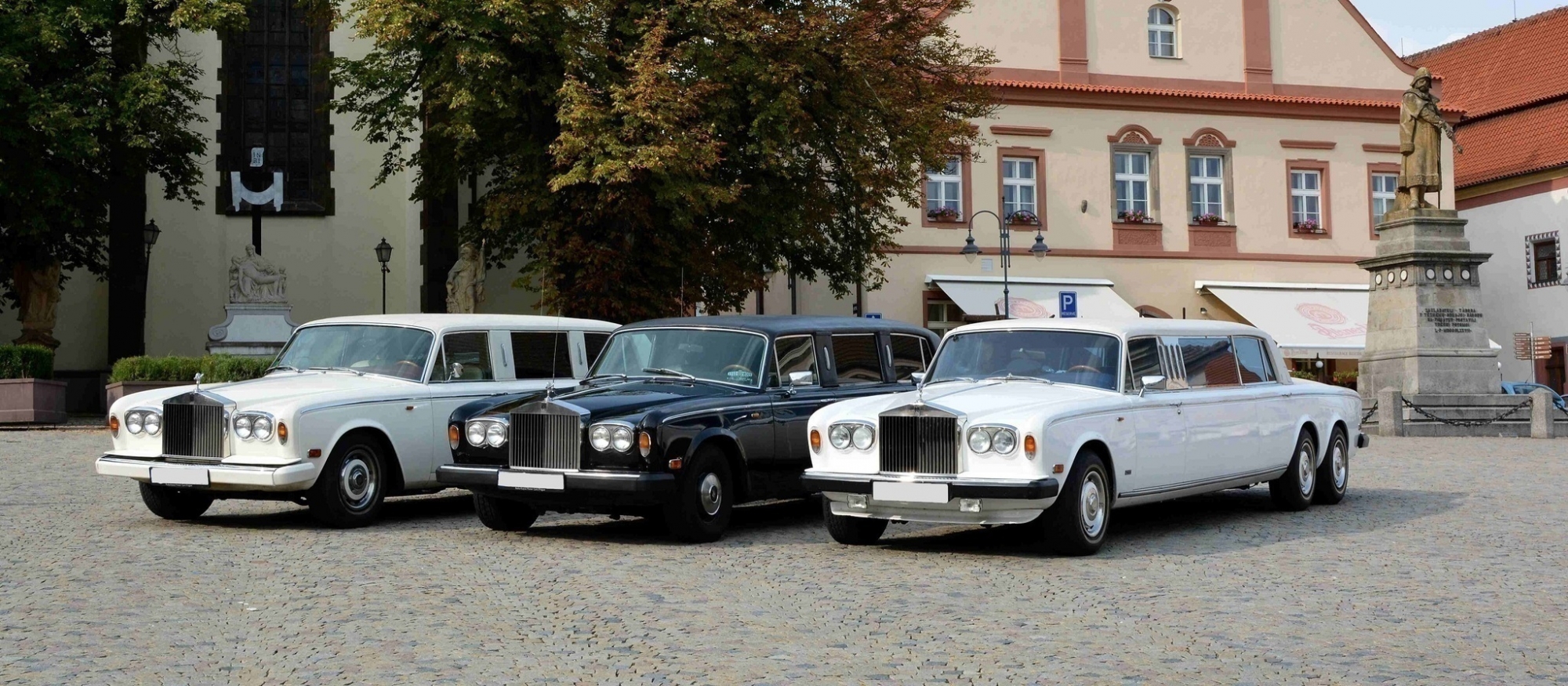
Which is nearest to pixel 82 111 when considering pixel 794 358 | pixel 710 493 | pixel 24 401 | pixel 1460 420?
pixel 24 401

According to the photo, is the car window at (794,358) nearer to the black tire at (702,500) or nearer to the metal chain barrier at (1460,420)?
the black tire at (702,500)

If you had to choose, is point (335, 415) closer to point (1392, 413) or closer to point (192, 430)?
point (192, 430)

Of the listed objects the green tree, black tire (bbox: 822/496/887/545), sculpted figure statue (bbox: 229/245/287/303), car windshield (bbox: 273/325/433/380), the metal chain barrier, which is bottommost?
black tire (bbox: 822/496/887/545)

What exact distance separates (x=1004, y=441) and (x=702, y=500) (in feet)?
7.73

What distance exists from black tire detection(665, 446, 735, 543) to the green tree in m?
Result: 21.9

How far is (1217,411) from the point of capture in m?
11.8

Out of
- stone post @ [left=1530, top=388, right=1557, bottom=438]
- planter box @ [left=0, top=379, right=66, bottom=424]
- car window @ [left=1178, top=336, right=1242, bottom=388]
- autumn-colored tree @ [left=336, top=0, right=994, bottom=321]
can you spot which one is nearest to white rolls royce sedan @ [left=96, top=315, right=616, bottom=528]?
→ car window @ [left=1178, top=336, right=1242, bottom=388]

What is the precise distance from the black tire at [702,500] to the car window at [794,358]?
0.95 metres

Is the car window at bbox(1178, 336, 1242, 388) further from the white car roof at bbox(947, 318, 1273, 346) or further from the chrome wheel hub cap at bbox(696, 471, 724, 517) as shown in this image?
the chrome wheel hub cap at bbox(696, 471, 724, 517)

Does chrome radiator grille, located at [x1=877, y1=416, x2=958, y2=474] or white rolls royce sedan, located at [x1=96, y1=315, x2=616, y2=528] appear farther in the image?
white rolls royce sedan, located at [x1=96, y1=315, x2=616, y2=528]

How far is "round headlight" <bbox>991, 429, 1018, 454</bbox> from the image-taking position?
9.82 metres

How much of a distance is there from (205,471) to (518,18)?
13.6 metres

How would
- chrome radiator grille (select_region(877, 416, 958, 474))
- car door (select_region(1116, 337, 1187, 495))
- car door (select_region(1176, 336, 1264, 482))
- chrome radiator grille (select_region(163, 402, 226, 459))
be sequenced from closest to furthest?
chrome radiator grille (select_region(877, 416, 958, 474)), car door (select_region(1116, 337, 1187, 495)), car door (select_region(1176, 336, 1264, 482)), chrome radiator grille (select_region(163, 402, 226, 459))

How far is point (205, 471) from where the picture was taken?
37.9 ft
